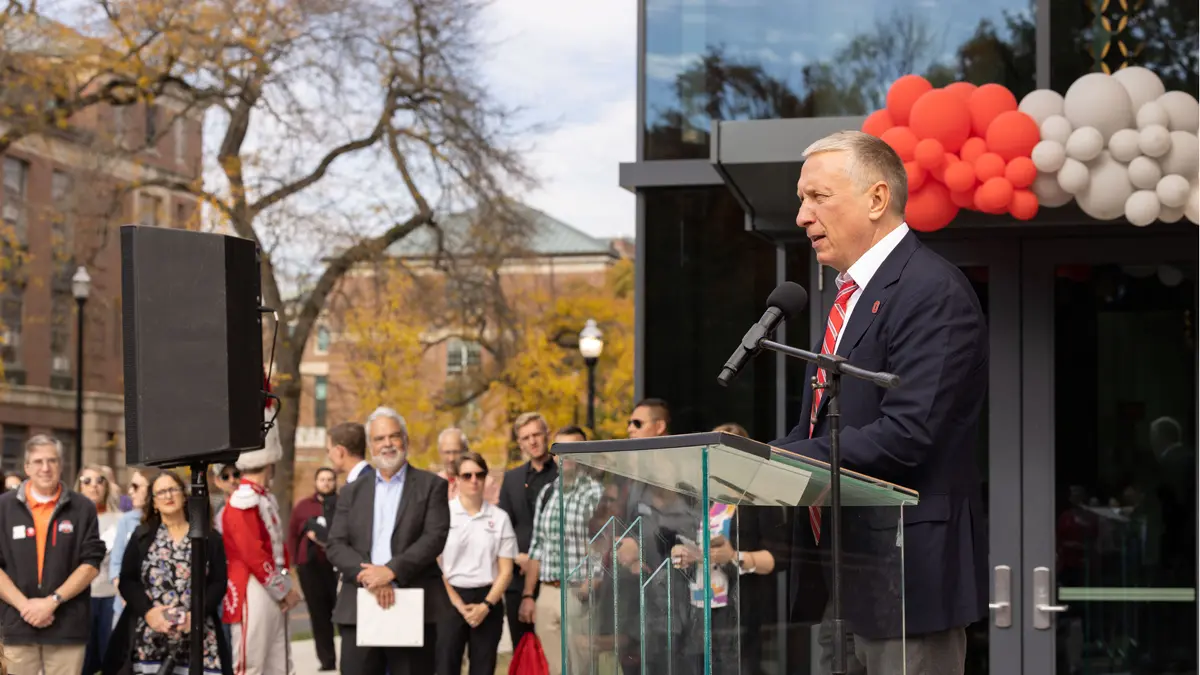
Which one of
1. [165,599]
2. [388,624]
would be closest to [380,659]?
[388,624]

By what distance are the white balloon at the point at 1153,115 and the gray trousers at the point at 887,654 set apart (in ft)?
15.7

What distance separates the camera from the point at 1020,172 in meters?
7.75

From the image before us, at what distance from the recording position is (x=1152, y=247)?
8.55m

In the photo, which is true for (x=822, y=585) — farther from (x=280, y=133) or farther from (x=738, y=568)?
(x=280, y=133)

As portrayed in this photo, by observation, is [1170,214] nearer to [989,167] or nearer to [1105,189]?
[1105,189]

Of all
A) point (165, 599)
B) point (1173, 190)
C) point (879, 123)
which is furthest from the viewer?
point (165, 599)

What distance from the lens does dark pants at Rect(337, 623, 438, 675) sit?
31.8 ft

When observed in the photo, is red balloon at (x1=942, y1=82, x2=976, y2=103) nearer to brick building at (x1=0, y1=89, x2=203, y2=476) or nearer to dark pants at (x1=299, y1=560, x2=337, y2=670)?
dark pants at (x1=299, y1=560, x2=337, y2=670)

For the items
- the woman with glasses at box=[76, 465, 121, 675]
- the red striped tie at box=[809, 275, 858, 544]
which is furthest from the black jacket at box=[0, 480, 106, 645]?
the red striped tie at box=[809, 275, 858, 544]

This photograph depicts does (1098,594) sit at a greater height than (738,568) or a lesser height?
lesser

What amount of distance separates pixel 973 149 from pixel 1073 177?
0.49 meters

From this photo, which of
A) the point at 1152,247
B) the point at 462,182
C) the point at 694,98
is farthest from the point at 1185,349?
the point at 462,182

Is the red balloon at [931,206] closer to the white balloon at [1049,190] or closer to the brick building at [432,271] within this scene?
the white balloon at [1049,190]

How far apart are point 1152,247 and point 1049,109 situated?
110 centimetres
